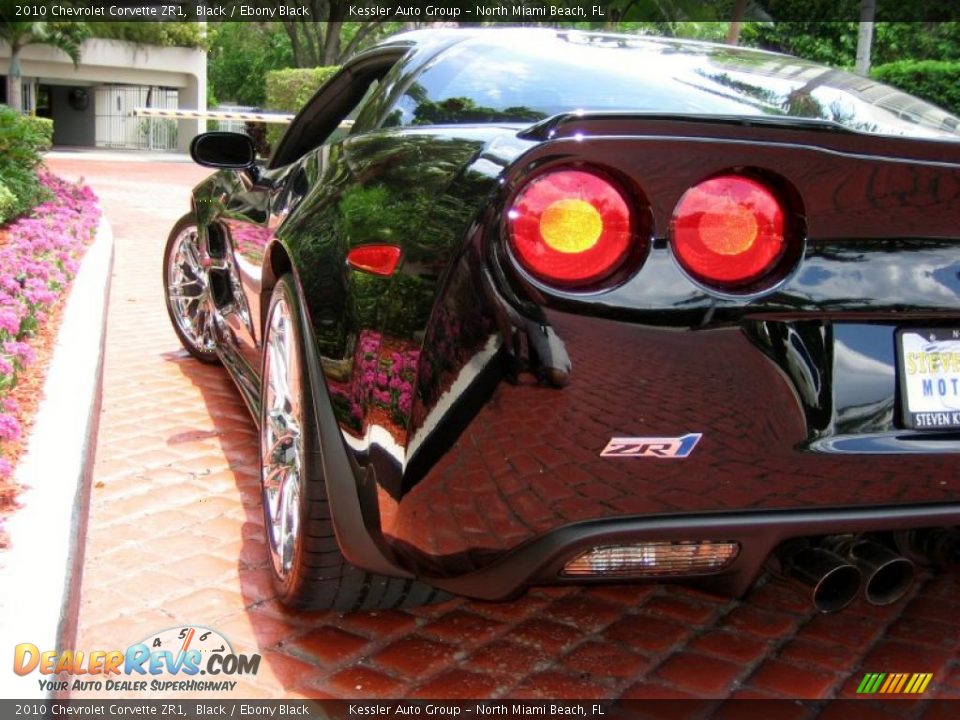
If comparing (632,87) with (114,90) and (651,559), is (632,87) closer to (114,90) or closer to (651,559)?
(651,559)

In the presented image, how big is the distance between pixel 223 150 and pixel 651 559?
8.20 ft

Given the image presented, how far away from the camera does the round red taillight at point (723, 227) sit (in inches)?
73.5

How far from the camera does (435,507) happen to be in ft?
6.50

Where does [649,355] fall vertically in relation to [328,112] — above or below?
below

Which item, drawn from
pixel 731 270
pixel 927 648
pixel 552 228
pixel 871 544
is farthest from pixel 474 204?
pixel 927 648

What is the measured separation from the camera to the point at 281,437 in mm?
2820

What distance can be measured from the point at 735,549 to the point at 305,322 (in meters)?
1.13

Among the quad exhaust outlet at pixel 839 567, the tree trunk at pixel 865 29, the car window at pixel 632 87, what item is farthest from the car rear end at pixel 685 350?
the tree trunk at pixel 865 29

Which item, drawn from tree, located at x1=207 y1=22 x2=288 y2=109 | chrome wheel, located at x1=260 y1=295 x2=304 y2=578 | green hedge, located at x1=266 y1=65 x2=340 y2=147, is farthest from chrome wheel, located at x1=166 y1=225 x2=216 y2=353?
tree, located at x1=207 y1=22 x2=288 y2=109

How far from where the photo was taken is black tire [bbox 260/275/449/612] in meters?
2.41

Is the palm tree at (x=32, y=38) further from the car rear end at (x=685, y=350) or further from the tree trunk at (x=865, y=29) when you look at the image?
the car rear end at (x=685, y=350)

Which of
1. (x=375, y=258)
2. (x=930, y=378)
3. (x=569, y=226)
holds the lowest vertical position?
(x=930, y=378)

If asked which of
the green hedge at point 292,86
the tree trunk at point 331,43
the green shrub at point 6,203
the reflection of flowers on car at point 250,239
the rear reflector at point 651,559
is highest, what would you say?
the tree trunk at point 331,43
